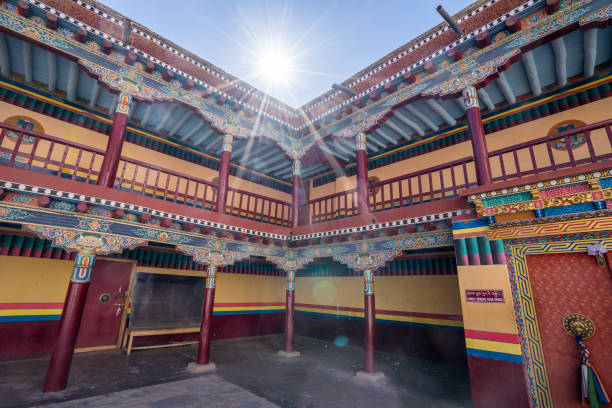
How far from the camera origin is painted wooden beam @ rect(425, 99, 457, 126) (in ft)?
23.7

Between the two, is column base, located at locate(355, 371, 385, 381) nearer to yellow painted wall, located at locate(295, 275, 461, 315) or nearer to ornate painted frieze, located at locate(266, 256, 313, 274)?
yellow painted wall, located at locate(295, 275, 461, 315)

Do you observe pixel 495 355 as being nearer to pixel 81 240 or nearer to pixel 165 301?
pixel 81 240

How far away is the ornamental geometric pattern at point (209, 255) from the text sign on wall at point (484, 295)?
5.22m

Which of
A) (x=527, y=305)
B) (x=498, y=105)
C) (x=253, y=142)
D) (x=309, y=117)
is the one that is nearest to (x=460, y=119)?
(x=498, y=105)

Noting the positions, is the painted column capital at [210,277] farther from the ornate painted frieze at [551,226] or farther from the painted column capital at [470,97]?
the painted column capital at [470,97]

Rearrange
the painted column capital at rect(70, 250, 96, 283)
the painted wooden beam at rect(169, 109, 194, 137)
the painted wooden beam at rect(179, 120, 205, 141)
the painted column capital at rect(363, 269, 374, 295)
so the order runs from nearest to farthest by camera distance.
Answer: the painted column capital at rect(70, 250, 96, 283)
the painted column capital at rect(363, 269, 374, 295)
the painted wooden beam at rect(169, 109, 194, 137)
the painted wooden beam at rect(179, 120, 205, 141)

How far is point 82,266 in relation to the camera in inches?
207

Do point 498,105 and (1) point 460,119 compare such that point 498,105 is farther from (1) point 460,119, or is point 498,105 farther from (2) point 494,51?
(2) point 494,51

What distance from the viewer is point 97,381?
5375 millimetres

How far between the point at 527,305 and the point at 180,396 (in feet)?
19.2

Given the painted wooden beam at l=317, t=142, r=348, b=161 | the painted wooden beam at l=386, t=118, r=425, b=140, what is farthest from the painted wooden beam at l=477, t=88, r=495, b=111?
the painted wooden beam at l=317, t=142, r=348, b=161

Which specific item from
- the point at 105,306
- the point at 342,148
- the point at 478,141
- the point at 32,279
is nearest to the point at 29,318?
the point at 32,279

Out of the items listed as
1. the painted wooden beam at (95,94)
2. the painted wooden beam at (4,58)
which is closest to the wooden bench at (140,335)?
the painted wooden beam at (95,94)

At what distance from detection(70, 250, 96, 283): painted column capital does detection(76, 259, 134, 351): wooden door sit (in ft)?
9.53
